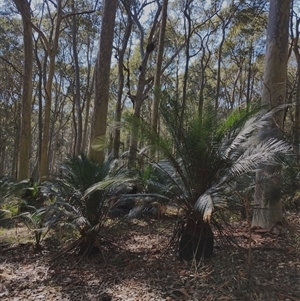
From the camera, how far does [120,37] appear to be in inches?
787

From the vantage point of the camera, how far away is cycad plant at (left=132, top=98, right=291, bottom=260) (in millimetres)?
4105

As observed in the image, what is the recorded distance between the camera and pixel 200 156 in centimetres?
421

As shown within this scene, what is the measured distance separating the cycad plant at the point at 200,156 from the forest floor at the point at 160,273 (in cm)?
33

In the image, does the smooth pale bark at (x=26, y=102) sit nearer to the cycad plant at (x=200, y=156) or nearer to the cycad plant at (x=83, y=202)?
the cycad plant at (x=83, y=202)

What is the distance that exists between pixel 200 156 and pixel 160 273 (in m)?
Result: 1.54

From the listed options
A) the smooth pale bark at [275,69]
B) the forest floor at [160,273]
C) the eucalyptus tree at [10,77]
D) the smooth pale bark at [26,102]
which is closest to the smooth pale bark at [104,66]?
the forest floor at [160,273]

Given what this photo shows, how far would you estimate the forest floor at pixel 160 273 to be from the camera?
345 centimetres

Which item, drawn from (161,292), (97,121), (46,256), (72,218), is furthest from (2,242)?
(161,292)

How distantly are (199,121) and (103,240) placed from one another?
7.92 feet

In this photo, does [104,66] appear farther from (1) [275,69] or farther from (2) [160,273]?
(2) [160,273]

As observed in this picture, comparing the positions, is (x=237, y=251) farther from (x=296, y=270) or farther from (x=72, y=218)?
(x=72, y=218)

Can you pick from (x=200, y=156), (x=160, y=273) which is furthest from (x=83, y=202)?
(x=200, y=156)

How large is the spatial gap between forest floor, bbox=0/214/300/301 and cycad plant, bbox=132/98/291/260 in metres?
0.33

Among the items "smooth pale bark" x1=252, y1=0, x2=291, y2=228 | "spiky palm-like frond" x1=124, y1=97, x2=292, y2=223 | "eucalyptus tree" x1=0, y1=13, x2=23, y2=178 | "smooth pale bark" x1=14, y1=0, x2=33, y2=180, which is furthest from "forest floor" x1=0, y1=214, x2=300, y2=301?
"eucalyptus tree" x1=0, y1=13, x2=23, y2=178
